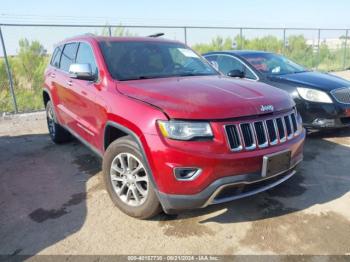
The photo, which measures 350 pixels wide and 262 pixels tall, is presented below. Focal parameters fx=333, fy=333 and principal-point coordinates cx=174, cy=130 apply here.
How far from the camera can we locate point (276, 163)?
3.06 m

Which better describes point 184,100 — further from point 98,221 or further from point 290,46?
point 290,46

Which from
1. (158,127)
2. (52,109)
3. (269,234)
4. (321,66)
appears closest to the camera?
(158,127)

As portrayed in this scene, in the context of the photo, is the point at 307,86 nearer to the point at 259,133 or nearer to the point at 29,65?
the point at 259,133

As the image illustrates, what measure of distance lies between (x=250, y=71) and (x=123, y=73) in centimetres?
350

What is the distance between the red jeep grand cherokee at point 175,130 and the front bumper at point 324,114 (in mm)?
2211

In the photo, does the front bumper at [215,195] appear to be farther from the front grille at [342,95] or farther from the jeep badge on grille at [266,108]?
the front grille at [342,95]

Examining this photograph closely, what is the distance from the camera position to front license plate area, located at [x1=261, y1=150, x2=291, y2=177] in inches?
117

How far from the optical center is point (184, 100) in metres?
3.00

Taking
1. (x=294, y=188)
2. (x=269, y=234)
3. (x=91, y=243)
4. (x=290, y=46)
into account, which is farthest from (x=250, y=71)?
(x=290, y=46)

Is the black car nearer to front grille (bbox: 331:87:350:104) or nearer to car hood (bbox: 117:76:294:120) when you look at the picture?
front grille (bbox: 331:87:350:104)

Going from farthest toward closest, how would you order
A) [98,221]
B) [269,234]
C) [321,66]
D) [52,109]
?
1. [321,66]
2. [52,109]
3. [98,221]
4. [269,234]

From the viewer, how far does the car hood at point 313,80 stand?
581 cm

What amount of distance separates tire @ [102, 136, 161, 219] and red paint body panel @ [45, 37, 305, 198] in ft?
0.65

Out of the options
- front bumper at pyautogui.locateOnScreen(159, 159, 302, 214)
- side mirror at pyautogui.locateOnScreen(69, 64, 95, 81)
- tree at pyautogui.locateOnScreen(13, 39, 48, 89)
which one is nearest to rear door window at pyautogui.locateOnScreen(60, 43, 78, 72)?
side mirror at pyautogui.locateOnScreen(69, 64, 95, 81)
